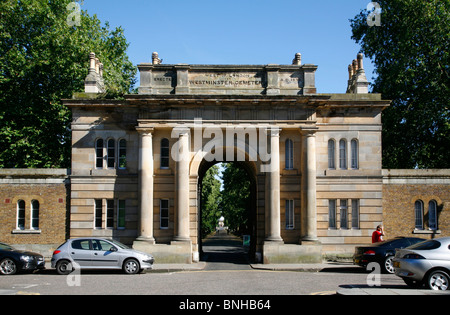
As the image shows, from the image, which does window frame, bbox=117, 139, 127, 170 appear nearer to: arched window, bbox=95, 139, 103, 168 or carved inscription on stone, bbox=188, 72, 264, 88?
arched window, bbox=95, 139, 103, 168

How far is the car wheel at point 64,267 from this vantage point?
61.1 ft

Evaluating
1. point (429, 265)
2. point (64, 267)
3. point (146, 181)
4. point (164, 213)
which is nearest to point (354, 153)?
point (164, 213)

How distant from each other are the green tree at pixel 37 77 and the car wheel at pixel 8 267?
15051mm

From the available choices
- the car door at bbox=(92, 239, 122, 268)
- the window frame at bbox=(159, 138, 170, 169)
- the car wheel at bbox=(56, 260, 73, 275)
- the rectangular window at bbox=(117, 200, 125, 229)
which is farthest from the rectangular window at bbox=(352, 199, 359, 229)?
the car wheel at bbox=(56, 260, 73, 275)

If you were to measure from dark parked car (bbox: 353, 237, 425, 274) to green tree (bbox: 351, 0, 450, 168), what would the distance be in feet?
Answer: 49.4

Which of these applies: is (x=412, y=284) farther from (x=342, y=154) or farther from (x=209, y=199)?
(x=209, y=199)

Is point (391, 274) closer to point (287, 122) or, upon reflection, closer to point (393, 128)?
point (287, 122)

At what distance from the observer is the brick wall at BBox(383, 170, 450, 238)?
81.6 ft

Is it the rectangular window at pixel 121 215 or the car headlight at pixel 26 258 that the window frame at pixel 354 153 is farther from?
the car headlight at pixel 26 258

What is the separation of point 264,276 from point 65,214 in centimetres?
1196

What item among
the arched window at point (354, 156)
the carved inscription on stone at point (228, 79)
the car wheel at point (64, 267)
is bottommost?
the car wheel at point (64, 267)

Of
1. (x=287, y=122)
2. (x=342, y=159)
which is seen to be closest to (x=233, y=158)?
(x=287, y=122)

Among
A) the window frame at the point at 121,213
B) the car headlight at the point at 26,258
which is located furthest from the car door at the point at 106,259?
the window frame at the point at 121,213

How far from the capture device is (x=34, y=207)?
82.1 ft
